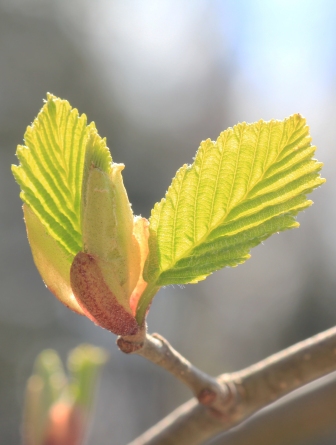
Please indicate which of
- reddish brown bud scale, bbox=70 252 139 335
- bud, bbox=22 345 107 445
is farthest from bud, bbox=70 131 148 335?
bud, bbox=22 345 107 445

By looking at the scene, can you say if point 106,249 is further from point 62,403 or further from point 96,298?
point 62,403

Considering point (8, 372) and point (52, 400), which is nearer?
point (52, 400)

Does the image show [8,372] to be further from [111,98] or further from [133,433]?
[111,98]

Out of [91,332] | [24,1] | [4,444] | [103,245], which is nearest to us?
[103,245]

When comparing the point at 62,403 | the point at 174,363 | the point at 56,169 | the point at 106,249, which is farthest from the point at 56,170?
the point at 62,403

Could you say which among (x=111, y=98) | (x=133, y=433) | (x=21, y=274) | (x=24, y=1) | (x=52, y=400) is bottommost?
(x=133, y=433)

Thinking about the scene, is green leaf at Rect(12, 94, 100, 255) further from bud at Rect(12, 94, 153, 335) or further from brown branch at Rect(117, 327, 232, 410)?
brown branch at Rect(117, 327, 232, 410)

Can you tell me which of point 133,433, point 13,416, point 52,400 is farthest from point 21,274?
point 52,400

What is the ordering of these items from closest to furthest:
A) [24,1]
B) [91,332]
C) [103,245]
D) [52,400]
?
[103,245] < [52,400] < [91,332] < [24,1]
